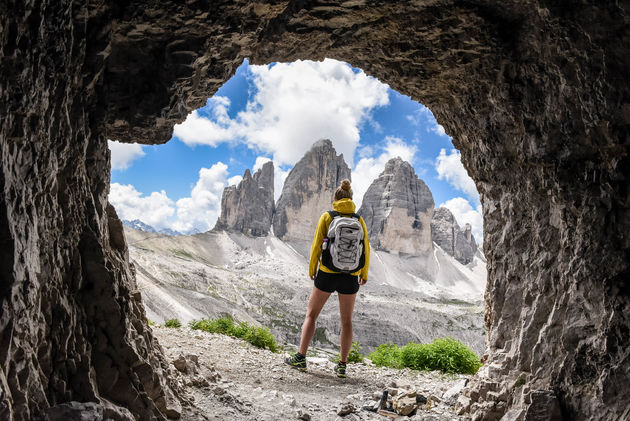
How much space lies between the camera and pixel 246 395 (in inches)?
202

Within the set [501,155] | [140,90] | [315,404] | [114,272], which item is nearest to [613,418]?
[501,155]

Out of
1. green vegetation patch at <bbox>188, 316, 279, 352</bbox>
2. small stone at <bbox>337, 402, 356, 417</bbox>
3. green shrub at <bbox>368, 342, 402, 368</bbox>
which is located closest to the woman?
small stone at <bbox>337, 402, 356, 417</bbox>

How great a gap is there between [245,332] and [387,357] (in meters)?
3.45

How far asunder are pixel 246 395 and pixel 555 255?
423 cm

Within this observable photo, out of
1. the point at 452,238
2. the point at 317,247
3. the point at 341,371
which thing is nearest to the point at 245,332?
the point at 341,371

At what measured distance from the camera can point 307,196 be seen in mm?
120250

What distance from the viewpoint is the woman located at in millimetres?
6113

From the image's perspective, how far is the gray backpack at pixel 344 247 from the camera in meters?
5.97

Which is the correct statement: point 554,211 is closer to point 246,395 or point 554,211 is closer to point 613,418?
point 613,418

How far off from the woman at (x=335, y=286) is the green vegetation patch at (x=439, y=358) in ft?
7.92


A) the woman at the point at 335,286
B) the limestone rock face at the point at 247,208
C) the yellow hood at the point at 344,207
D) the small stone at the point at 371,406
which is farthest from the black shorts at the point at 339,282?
the limestone rock face at the point at 247,208

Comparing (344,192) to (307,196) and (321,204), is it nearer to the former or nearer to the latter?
(307,196)

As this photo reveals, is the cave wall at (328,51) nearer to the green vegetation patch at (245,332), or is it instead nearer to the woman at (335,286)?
the woman at (335,286)

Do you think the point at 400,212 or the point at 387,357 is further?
the point at 400,212
